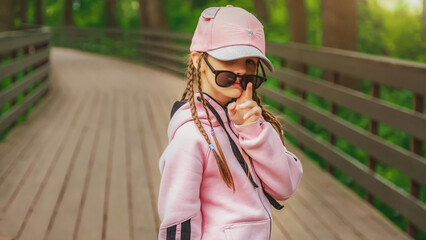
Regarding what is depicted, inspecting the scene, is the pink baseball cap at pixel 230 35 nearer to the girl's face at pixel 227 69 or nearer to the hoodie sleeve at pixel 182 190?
the girl's face at pixel 227 69

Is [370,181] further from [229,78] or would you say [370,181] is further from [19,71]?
[19,71]

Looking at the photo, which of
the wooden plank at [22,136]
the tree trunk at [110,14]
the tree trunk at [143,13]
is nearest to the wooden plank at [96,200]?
the wooden plank at [22,136]

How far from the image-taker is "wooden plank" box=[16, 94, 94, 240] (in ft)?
14.3

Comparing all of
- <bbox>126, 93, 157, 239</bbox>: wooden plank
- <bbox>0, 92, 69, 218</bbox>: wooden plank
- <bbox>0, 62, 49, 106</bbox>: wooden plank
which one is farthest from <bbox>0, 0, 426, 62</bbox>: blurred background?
<bbox>0, 92, 69, 218</bbox>: wooden plank

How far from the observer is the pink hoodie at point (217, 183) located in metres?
2.09

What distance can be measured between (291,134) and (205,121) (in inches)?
211

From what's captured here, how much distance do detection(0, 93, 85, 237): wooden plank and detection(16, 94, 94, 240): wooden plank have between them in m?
0.01

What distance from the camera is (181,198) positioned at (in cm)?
208

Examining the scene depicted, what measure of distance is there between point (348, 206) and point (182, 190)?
3.22m

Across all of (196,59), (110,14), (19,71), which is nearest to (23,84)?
(19,71)

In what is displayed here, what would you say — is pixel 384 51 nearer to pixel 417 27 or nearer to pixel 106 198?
pixel 417 27

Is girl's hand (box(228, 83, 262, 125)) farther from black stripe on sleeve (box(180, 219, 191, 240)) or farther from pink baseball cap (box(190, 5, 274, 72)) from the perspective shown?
black stripe on sleeve (box(180, 219, 191, 240))

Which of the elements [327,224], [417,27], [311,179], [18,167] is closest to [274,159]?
[327,224]

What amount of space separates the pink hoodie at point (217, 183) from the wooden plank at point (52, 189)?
7.78 ft
